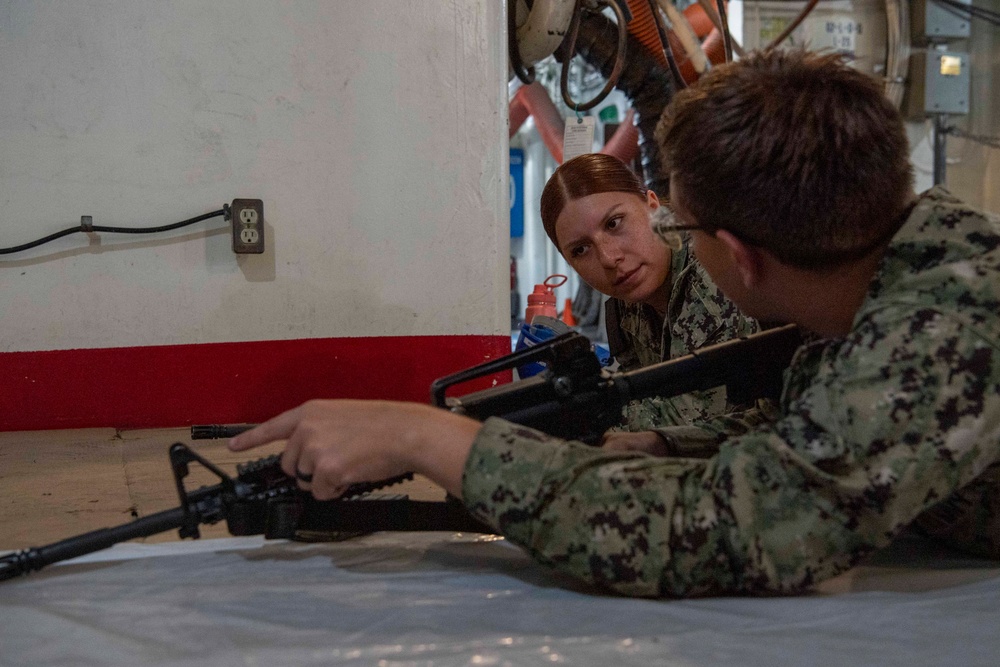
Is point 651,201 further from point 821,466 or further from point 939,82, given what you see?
point 939,82

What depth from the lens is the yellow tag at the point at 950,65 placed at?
13.3ft

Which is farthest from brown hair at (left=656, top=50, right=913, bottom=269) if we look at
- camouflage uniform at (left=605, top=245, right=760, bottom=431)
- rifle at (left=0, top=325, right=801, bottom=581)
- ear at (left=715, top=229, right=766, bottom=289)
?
camouflage uniform at (left=605, top=245, right=760, bottom=431)

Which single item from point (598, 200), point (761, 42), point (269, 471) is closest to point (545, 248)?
point (761, 42)

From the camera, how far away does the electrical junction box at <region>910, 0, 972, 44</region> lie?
4059mm

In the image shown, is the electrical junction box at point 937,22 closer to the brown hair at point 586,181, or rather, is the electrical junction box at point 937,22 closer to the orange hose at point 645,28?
the orange hose at point 645,28

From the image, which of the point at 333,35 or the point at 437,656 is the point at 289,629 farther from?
the point at 333,35

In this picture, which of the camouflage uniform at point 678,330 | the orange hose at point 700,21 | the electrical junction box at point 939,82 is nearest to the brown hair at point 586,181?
the camouflage uniform at point 678,330

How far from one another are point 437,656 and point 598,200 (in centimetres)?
100

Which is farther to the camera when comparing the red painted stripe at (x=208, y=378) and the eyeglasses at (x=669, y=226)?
the red painted stripe at (x=208, y=378)

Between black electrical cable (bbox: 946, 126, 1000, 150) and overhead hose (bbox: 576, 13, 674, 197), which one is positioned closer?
overhead hose (bbox: 576, 13, 674, 197)

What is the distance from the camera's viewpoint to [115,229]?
6.50 feet

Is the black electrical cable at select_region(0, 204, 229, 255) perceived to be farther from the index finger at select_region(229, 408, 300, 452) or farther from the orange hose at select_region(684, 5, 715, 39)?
the orange hose at select_region(684, 5, 715, 39)

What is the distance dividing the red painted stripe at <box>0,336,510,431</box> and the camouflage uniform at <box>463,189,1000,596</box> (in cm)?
145

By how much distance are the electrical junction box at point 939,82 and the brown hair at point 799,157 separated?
3995 millimetres
